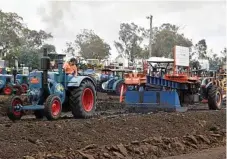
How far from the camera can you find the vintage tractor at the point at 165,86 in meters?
15.8

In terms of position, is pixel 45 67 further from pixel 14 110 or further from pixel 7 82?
pixel 7 82

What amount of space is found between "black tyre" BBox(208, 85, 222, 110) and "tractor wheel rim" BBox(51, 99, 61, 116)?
7502 millimetres

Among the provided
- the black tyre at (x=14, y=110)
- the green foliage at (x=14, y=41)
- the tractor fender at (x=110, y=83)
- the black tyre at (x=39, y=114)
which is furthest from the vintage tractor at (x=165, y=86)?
the green foliage at (x=14, y=41)

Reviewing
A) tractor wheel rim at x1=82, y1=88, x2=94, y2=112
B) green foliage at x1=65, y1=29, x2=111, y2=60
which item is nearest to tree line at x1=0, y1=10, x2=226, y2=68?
green foliage at x1=65, y1=29, x2=111, y2=60

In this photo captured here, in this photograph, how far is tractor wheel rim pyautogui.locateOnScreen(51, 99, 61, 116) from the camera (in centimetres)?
1151

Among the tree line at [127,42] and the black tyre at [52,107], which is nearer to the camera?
the black tyre at [52,107]

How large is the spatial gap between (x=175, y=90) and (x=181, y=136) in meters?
5.61

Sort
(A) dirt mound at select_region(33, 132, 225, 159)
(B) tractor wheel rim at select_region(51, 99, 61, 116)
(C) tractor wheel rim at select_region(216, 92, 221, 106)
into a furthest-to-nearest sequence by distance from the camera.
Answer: (C) tractor wheel rim at select_region(216, 92, 221, 106), (B) tractor wheel rim at select_region(51, 99, 61, 116), (A) dirt mound at select_region(33, 132, 225, 159)

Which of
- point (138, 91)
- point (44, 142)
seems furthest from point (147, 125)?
point (138, 91)

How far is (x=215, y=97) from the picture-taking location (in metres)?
17.4

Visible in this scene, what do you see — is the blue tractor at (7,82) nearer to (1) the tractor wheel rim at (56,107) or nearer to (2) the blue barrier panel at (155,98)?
(2) the blue barrier panel at (155,98)

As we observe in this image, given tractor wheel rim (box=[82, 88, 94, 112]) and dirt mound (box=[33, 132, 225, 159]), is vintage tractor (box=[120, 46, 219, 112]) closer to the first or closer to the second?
tractor wheel rim (box=[82, 88, 94, 112])

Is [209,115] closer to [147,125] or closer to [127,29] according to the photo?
[147,125]

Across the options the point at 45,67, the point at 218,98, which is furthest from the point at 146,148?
the point at 218,98
